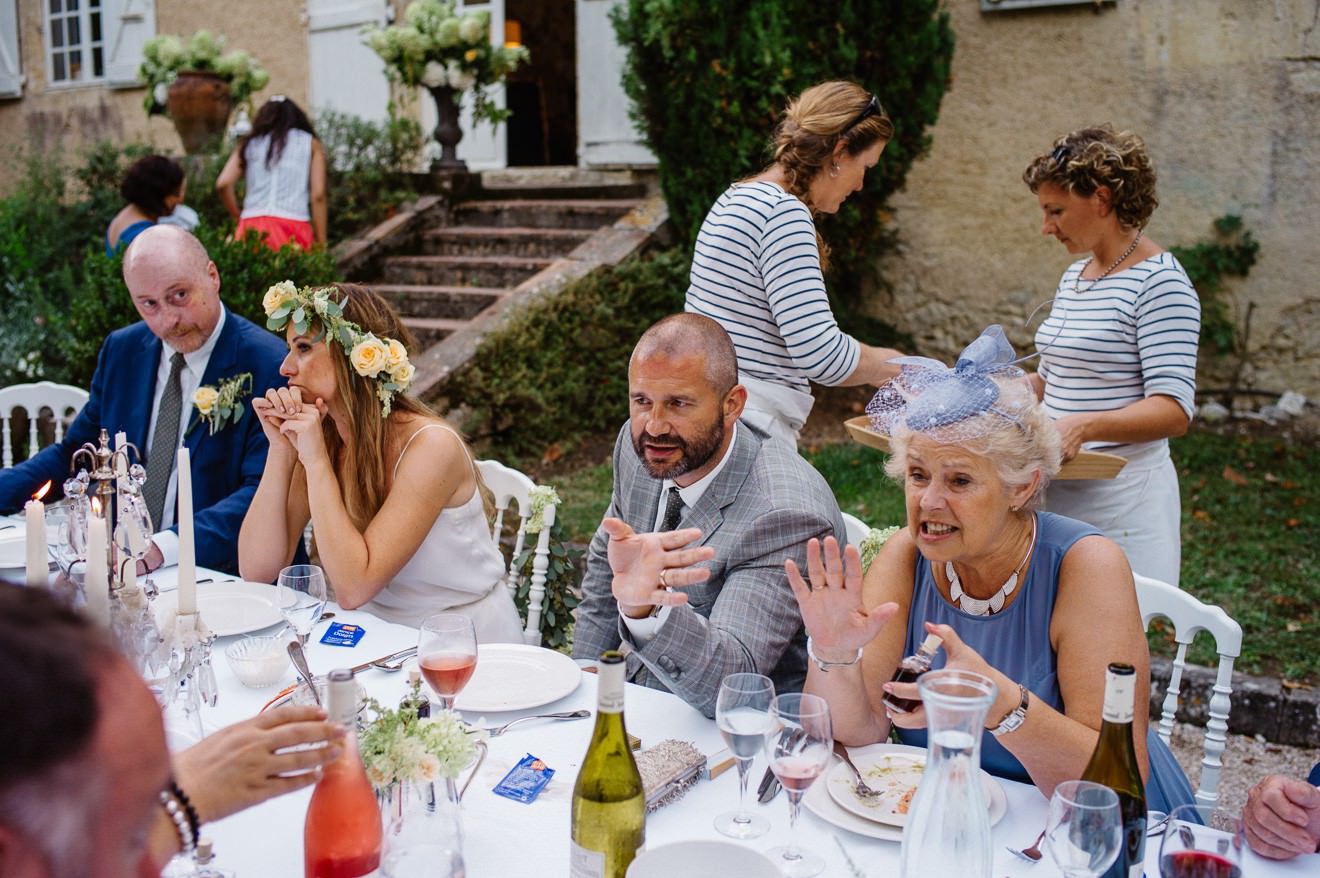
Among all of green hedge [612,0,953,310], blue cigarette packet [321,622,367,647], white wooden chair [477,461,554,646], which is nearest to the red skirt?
green hedge [612,0,953,310]

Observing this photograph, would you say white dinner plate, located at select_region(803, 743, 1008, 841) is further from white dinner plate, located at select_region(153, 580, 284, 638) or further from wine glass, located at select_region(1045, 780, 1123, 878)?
white dinner plate, located at select_region(153, 580, 284, 638)

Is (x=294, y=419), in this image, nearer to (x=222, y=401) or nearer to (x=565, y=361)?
(x=222, y=401)

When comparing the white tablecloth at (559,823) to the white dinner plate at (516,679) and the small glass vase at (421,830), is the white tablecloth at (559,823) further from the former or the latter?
the small glass vase at (421,830)

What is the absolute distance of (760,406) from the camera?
359 cm

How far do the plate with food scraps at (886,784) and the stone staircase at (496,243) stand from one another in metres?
5.53

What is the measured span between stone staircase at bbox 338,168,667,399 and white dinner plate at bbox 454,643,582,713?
4969 mm

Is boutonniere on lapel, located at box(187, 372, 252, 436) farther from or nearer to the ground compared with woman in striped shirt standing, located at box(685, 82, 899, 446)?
nearer to the ground

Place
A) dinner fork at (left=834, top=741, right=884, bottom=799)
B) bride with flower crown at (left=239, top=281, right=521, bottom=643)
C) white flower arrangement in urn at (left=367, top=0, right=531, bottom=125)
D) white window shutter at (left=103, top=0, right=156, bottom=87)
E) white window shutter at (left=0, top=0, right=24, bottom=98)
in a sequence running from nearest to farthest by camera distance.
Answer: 1. dinner fork at (left=834, top=741, right=884, bottom=799)
2. bride with flower crown at (left=239, top=281, right=521, bottom=643)
3. white flower arrangement in urn at (left=367, top=0, right=531, bottom=125)
4. white window shutter at (left=103, top=0, right=156, bottom=87)
5. white window shutter at (left=0, top=0, right=24, bottom=98)

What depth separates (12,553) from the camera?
124 inches

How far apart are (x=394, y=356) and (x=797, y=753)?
5.86 feet

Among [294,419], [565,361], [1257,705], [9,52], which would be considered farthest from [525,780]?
[9,52]

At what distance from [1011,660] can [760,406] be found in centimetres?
Result: 149

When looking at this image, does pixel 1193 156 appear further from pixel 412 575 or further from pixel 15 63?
pixel 15 63

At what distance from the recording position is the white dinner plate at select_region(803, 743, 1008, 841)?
5.93 ft
